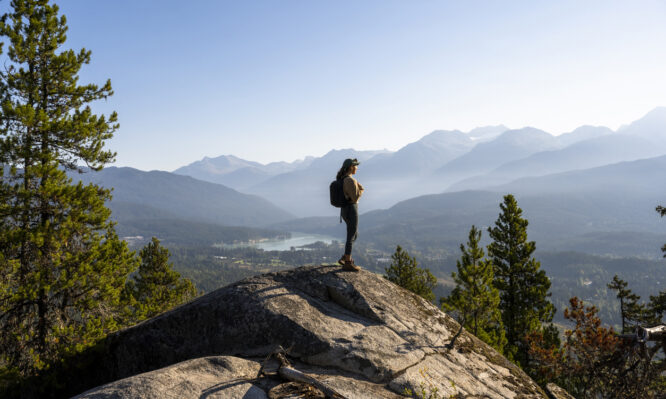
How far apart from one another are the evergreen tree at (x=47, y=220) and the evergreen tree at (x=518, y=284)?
2689 centimetres

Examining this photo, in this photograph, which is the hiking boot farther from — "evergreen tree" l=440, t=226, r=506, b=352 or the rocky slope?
"evergreen tree" l=440, t=226, r=506, b=352

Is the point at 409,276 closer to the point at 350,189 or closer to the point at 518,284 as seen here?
the point at 518,284

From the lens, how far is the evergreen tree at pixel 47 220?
13.4 metres

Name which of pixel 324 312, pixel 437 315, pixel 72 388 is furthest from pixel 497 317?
pixel 72 388

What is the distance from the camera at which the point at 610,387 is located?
7734mm

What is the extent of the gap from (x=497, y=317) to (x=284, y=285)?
19678 mm

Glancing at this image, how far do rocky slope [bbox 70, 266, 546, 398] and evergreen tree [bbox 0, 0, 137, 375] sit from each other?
16.6 ft

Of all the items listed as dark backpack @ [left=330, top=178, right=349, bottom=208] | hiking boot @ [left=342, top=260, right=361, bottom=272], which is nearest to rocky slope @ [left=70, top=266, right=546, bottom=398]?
hiking boot @ [left=342, top=260, right=361, bottom=272]

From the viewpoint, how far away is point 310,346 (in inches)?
311

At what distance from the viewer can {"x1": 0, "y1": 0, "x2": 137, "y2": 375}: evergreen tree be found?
1345cm

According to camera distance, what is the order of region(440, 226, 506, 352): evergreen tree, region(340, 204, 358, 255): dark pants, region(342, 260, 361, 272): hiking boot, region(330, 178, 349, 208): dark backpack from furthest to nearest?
1. region(440, 226, 506, 352): evergreen tree
2. region(342, 260, 361, 272): hiking boot
3. region(340, 204, 358, 255): dark pants
4. region(330, 178, 349, 208): dark backpack

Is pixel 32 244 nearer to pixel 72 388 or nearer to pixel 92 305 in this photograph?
pixel 92 305

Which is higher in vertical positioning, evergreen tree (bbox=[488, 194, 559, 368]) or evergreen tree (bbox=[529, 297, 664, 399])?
evergreen tree (bbox=[529, 297, 664, 399])

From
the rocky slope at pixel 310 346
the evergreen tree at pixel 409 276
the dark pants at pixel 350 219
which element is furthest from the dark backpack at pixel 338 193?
the evergreen tree at pixel 409 276
